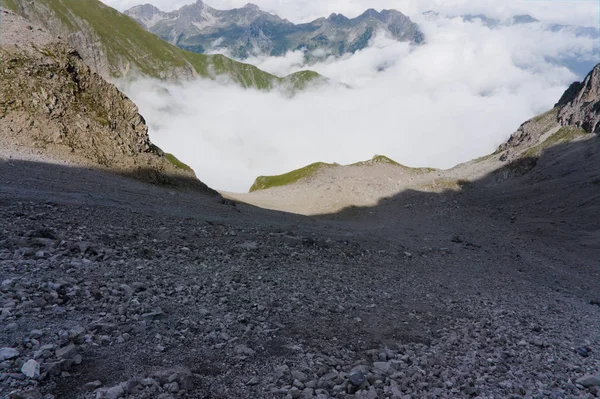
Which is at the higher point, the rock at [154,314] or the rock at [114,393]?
the rock at [154,314]

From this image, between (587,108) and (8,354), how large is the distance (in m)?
90.3

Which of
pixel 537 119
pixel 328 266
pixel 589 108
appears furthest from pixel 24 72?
pixel 537 119

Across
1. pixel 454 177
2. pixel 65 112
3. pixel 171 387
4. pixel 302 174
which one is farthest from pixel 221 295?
pixel 454 177

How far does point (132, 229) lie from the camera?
50.2ft

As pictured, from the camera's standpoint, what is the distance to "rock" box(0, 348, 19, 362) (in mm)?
6262

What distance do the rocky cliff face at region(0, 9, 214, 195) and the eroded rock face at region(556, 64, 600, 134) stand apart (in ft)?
228

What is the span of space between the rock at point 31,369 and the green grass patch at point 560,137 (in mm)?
77133

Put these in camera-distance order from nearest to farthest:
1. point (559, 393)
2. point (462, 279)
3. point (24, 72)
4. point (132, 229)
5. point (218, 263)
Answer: point (559, 393)
point (218, 263)
point (132, 229)
point (462, 279)
point (24, 72)

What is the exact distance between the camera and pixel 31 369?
20.2 ft

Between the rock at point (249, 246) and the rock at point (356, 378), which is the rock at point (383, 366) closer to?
the rock at point (356, 378)

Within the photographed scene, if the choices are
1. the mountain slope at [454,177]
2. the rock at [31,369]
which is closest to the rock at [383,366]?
the rock at [31,369]

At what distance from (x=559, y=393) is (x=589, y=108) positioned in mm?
81061

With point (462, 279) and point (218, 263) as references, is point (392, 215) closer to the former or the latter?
point (462, 279)

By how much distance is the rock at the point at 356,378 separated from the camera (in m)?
7.78
